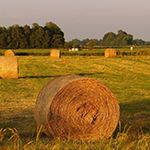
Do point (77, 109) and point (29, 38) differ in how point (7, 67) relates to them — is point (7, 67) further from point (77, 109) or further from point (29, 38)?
point (29, 38)

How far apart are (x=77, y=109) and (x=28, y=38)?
3085 inches

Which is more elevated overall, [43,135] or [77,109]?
[77,109]

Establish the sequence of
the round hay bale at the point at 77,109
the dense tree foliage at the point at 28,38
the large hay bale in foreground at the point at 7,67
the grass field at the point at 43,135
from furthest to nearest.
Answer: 1. the dense tree foliage at the point at 28,38
2. the large hay bale in foreground at the point at 7,67
3. the round hay bale at the point at 77,109
4. the grass field at the point at 43,135

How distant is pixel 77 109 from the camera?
633 cm

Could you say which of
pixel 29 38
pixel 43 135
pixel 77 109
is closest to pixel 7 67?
pixel 43 135

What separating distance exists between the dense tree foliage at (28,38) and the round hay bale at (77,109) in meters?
75.1

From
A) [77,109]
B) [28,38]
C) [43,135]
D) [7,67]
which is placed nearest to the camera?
[77,109]

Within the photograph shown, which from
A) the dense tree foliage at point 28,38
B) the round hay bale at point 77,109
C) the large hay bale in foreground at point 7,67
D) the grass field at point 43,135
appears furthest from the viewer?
the dense tree foliage at point 28,38

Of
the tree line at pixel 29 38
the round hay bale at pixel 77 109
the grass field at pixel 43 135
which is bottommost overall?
the grass field at pixel 43 135

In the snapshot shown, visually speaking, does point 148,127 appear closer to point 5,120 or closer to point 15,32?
point 5,120

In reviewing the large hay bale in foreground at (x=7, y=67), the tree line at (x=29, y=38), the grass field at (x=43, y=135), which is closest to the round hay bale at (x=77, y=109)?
the grass field at (x=43, y=135)

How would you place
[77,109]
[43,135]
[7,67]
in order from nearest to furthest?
1. [77,109]
2. [43,135]
3. [7,67]

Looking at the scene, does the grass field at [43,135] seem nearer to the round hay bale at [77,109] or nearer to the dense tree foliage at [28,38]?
the round hay bale at [77,109]

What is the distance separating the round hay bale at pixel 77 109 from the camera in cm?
614
